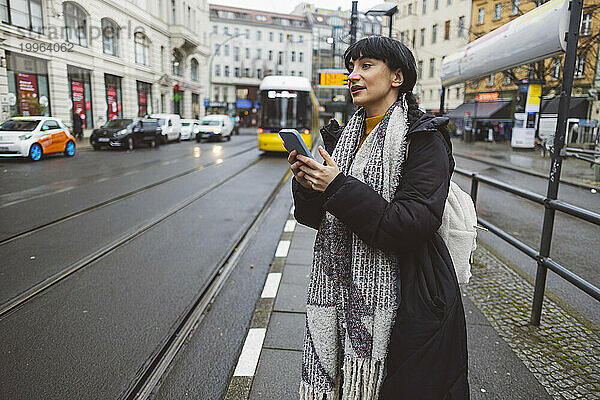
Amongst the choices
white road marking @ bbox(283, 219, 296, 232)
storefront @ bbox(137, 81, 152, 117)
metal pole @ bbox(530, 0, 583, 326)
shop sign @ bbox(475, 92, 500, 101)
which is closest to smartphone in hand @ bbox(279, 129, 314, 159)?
metal pole @ bbox(530, 0, 583, 326)

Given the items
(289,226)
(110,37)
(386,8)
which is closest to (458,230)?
(289,226)

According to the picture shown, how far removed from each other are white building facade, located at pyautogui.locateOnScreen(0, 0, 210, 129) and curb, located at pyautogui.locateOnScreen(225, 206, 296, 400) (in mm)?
22114

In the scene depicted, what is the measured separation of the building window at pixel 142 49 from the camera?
3616 centimetres

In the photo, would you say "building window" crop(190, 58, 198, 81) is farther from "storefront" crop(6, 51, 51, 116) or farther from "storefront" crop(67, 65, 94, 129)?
"storefront" crop(6, 51, 51, 116)

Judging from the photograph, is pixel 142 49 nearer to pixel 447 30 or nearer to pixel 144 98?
pixel 144 98

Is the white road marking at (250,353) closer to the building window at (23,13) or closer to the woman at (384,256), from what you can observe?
the woman at (384,256)

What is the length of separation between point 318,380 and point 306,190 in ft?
2.49

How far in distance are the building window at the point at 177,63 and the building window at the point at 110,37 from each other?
1171 centimetres

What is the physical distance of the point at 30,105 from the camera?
2258 cm

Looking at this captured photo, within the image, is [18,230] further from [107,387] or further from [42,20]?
[42,20]

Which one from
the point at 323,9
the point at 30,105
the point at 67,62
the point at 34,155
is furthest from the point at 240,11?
the point at 34,155

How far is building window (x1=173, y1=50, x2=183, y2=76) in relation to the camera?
147 ft

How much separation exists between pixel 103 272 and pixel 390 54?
4.16m

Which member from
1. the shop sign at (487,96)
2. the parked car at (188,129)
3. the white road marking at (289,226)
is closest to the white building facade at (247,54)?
the parked car at (188,129)
